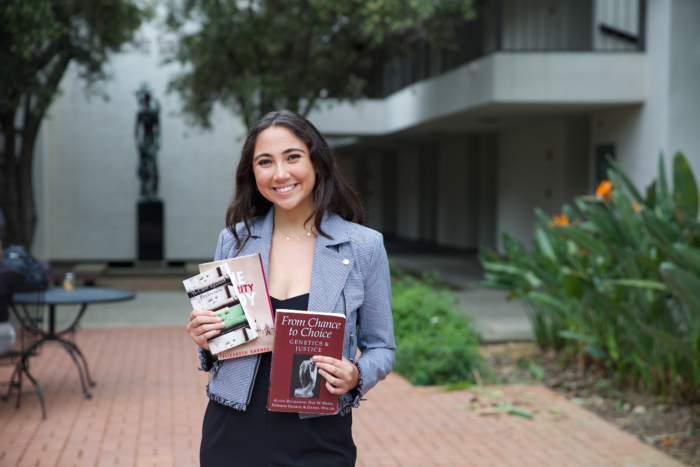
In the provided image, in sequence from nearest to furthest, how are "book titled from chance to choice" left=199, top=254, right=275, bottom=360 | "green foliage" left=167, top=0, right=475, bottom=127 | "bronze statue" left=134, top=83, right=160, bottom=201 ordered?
"book titled from chance to choice" left=199, top=254, right=275, bottom=360 → "green foliage" left=167, top=0, right=475, bottom=127 → "bronze statue" left=134, top=83, right=160, bottom=201

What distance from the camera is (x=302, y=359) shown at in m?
1.81

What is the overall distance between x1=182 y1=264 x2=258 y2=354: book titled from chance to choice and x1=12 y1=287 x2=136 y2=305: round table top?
3929 millimetres

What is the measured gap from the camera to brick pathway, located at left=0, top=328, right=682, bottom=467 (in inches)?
172

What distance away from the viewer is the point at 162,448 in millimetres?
4547

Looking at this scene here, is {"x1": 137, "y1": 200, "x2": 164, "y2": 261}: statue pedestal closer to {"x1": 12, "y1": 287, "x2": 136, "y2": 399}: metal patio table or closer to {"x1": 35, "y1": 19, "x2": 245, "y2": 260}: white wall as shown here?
{"x1": 35, "y1": 19, "x2": 245, "y2": 260}: white wall

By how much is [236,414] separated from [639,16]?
37.0 feet

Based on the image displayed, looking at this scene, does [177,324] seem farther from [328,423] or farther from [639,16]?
[639,16]

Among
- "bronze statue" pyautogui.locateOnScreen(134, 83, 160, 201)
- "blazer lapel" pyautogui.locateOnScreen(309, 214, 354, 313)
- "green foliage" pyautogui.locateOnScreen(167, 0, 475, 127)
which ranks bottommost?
"blazer lapel" pyautogui.locateOnScreen(309, 214, 354, 313)

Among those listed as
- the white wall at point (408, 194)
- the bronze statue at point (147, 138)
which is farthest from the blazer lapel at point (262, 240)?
the white wall at point (408, 194)

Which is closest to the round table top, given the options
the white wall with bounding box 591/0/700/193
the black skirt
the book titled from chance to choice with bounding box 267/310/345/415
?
the black skirt

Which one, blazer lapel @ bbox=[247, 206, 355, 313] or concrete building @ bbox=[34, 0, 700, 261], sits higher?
concrete building @ bbox=[34, 0, 700, 261]

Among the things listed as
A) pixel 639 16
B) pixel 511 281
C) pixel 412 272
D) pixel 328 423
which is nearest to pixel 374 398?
pixel 511 281

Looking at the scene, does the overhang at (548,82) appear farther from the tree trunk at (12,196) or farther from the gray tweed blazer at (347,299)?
the gray tweed blazer at (347,299)

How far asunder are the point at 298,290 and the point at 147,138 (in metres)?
13.2
